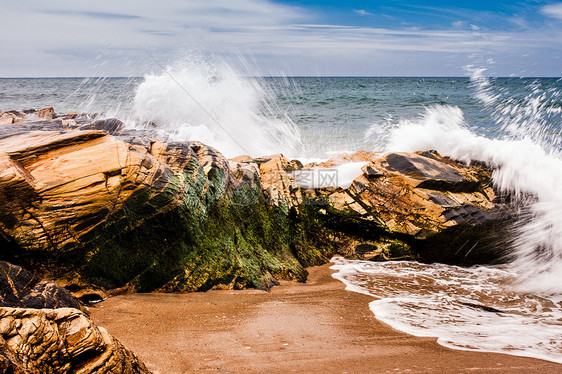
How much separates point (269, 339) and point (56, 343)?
5.51ft

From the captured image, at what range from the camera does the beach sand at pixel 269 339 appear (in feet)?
9.04

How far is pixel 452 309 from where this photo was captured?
413 centimetres

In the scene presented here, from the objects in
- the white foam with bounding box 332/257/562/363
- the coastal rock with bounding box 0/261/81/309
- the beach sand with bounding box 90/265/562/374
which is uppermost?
the coastal rock with bounding box 0/261/81/309

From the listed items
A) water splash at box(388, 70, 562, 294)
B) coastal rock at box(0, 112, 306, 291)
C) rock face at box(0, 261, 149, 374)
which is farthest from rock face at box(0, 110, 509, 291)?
rock face at box(0, 261, 149, 374)

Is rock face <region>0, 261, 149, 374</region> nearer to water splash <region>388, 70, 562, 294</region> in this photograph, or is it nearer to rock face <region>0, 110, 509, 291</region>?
rock face <region>0, 110, 509, 291</region>

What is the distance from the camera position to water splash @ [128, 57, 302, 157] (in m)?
9.62

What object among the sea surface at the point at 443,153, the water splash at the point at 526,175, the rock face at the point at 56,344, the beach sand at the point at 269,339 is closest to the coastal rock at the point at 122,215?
the beach sand at the point at 269,339

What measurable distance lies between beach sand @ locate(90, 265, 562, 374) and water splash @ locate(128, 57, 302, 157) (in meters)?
5.75

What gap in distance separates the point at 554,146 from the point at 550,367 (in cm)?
568

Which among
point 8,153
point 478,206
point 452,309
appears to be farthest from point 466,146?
point 8,153

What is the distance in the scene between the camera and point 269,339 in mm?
3156

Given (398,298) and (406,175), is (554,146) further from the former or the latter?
(398,298)

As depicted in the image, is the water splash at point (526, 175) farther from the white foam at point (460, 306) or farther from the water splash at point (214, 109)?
the water splash at point (214, 109)

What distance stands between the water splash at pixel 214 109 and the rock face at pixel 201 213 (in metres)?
3.38
